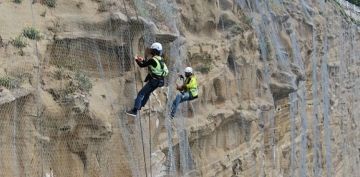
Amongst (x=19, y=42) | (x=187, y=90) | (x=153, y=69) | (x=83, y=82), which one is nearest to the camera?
(x=19, y=42)

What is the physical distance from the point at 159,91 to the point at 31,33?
2580mm

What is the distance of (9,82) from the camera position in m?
6.44

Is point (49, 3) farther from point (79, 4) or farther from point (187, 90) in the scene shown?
point (187, 90)

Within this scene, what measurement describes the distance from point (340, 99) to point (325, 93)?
2.33m

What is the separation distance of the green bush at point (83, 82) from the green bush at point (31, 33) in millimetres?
707

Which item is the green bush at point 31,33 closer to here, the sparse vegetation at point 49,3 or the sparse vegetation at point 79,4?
the sparse vegetation at point 49,3

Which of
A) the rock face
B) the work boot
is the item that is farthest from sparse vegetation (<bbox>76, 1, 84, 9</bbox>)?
the work boot

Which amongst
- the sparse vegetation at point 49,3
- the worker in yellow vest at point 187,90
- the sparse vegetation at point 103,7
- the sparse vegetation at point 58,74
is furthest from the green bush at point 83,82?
the worker in yellow vest at point 187,90

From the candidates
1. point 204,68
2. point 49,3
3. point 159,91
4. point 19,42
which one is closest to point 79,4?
point 49,3

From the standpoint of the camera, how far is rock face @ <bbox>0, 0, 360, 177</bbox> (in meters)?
6.82

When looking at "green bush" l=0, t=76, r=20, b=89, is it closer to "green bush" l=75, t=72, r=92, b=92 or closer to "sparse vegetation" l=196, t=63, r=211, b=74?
"green bush" l=75, t=72, r=92, b=92

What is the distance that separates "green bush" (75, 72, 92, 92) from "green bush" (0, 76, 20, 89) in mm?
1007

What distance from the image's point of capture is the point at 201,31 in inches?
436

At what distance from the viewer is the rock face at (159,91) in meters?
6.82
